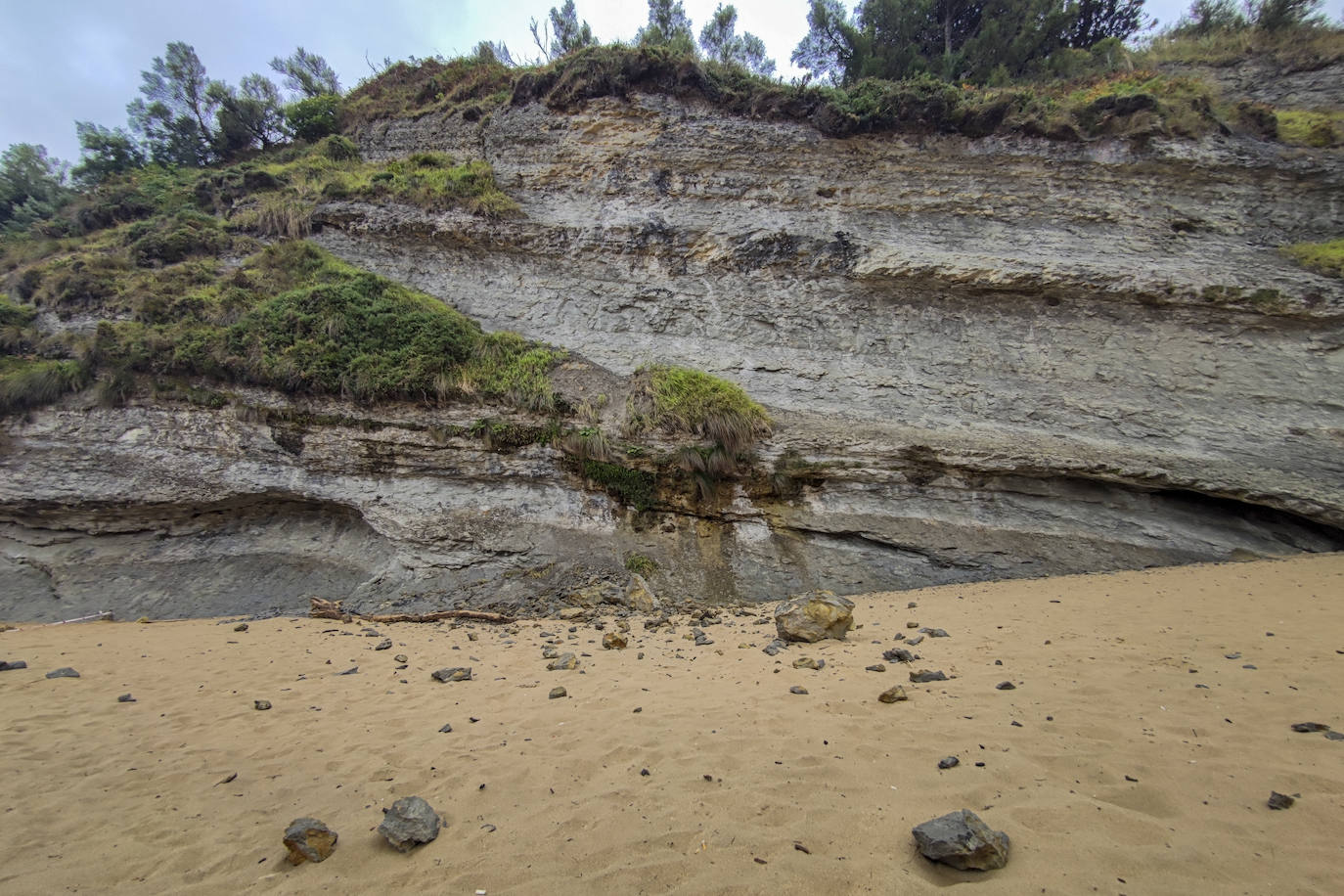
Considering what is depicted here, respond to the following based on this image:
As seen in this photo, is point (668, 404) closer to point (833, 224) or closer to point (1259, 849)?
point (833, 224)

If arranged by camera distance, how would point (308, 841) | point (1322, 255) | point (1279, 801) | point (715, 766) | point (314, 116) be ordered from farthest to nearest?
point (314, 116), point (1322, 255), point (715, 766), point (308, 841), point (1279, 801)

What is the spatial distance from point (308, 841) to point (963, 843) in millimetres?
2899

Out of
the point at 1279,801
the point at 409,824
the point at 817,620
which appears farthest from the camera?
the point at 817,620

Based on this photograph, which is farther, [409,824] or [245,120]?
[245,120]

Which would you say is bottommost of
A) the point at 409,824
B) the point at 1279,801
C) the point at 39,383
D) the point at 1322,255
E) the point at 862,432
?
the point at 409,824

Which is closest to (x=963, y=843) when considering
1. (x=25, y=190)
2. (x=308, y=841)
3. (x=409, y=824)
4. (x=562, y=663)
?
(x=409, y=824)

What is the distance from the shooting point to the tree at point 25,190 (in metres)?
17.8

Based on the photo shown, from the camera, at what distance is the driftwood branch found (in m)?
7.88

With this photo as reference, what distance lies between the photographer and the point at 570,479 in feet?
32.5

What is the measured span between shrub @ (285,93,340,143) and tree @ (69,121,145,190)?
19.7ft

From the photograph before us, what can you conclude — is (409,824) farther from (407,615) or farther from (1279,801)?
(407,615)

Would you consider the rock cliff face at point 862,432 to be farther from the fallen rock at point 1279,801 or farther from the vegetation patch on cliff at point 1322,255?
the fallen rock at point 1279,801

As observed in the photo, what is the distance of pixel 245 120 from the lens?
1977 cm

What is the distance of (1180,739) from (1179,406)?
9666 mm
